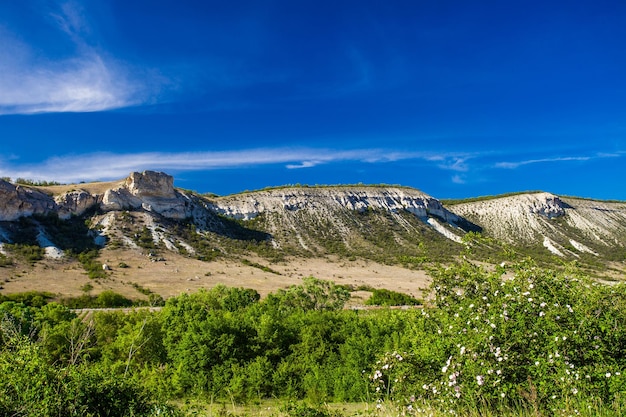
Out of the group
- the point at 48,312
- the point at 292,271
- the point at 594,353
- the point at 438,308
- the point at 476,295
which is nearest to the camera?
the point at 594,353

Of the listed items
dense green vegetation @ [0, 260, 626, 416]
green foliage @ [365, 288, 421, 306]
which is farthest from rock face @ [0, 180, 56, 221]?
dense green vegetation @ [0, 260, 626, 416]

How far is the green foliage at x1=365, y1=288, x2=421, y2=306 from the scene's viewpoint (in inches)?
1822

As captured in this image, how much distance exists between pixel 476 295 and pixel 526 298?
166 centimetres

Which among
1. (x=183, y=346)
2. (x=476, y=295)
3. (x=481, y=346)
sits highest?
(x=476, y=295)

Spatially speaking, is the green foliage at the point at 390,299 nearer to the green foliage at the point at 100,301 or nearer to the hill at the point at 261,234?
the hill at the point at 261,234

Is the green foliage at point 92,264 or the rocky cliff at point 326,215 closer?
the green foliage at point 92,264

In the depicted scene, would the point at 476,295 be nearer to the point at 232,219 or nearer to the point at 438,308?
the point at 438,308

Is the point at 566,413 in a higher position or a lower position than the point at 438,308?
lower

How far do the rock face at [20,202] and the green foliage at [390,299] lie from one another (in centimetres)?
5466

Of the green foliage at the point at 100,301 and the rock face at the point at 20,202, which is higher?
the rock face at the point at 20,202

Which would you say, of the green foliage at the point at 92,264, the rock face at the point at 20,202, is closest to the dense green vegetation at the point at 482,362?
the green foliage at the point at 92,264

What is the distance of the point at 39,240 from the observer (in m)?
62.2

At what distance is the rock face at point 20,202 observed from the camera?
212 ft

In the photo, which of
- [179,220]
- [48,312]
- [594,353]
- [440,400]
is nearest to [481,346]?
[440,400]
